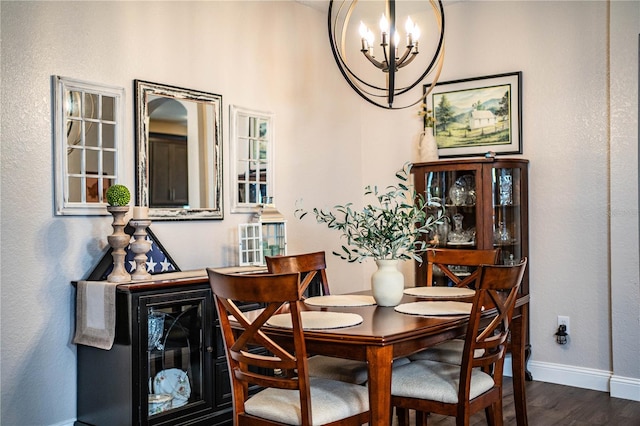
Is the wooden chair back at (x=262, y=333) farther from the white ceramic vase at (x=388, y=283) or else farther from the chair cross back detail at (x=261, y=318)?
the white ceramic vase at (x=388, y=283)

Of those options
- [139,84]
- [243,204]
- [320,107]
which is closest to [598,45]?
[320,107]

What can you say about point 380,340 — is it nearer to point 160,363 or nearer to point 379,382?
point 379,382

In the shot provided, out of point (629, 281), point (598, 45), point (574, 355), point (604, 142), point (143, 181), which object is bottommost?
point (574, 355)

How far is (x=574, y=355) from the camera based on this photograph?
4258mm

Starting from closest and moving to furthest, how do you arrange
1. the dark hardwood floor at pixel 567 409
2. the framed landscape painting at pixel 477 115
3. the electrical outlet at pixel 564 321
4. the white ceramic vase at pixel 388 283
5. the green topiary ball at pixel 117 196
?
the white ceramic vase at pixel 388 283
the green topiary ball at pixel 117 196
the dark hardwood floor at pixel 567 409
the electrical outlet at pixel 564 321
the framed landscape painting at pixel 477 115

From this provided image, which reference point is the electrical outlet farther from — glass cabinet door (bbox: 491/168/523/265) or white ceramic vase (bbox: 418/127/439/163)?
white ceramic vase (bbox: 418/127/439/163)

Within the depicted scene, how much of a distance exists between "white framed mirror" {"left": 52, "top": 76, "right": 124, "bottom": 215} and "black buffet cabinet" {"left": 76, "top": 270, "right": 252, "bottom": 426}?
1.87ft

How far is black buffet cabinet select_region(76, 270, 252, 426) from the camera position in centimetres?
294

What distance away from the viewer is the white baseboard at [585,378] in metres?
3.91

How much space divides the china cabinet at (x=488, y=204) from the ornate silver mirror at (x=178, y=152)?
1.57 m

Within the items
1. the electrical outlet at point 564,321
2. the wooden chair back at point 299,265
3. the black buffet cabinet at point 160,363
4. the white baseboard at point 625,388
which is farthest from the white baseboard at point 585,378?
the black buffet cabinet at point 160,363

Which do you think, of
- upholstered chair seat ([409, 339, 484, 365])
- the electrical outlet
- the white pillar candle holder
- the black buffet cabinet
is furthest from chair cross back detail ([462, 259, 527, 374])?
the electrical outlet

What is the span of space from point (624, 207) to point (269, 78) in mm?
2498

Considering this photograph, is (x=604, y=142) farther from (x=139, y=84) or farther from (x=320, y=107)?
(x=139, y=84)
